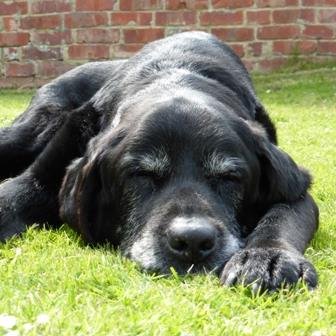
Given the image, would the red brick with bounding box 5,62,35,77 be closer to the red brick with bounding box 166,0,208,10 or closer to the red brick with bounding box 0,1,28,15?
the red brick with bounding box 0,1,28,15

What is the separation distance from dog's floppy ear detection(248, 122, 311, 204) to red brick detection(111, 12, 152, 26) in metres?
9.91

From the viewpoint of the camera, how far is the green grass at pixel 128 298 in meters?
2.16

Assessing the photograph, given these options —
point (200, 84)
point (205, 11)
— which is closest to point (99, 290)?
point (200, 84)

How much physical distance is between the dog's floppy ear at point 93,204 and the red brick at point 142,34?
985 cm

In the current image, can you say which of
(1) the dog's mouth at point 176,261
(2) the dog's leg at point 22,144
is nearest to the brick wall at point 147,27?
(2) the dog's leg at point 22,144

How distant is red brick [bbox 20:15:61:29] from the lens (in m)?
13.5

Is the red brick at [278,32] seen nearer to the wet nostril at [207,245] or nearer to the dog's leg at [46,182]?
the dog's leg at [46,182]

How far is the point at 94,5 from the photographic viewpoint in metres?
13.2

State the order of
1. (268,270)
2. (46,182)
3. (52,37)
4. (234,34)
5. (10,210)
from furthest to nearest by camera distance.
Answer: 1. (52,37)
2. (234,34)
3. (46,182)
4. (10,210)
5. (268,270)

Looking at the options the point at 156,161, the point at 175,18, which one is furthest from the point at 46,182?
the point at 175,18

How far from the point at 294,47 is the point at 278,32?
0.39 m

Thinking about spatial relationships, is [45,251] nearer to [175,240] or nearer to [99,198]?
[99,198]

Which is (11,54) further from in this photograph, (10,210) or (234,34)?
(10,210)

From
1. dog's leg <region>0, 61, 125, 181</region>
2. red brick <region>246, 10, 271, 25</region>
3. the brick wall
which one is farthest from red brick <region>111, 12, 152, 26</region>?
dog's leg <region>0, 61, 125, 181</region>
